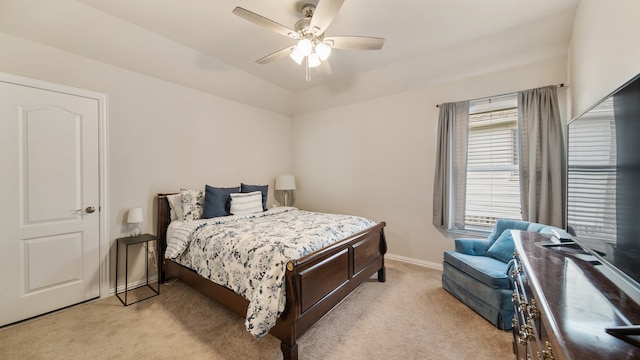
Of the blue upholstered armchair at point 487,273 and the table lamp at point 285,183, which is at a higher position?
the table lamp at point 285,183

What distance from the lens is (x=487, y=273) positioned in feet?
6.86

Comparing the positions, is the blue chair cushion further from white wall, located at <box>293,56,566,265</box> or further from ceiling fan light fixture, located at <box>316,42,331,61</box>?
ceiling fan light fixture, located at <box>316,42,331,61</box>

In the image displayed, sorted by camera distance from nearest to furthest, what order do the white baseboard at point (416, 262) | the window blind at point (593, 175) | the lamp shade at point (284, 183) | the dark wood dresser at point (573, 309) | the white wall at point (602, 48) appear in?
the dark wood dresser at point (573, 309) < the window blind at point (593, 175) < the white wall at point (602, 48) < the white baseboard at point (416, 262) < the lamp shade at point (284, 183)

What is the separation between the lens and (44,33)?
7.18 ft

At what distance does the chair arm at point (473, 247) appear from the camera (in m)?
2.58

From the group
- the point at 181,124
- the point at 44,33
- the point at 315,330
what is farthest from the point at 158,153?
the point at 315,330

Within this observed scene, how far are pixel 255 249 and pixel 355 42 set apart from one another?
77.5 inches

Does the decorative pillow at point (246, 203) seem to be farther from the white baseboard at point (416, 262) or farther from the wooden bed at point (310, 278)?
the white baseboard at point (416, 262)

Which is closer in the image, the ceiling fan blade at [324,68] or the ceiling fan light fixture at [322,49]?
the ceiling fan light fixture at [322,49]

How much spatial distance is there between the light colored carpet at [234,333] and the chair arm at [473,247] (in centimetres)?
51

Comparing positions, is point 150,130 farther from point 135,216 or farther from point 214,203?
point 214,203

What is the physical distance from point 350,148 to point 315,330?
2807 mm

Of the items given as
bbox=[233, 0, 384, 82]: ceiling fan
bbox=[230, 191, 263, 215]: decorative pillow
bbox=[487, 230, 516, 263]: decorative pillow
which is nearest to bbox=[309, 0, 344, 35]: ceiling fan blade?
bbox=[233, 0, 384, 82]: ceiling fan

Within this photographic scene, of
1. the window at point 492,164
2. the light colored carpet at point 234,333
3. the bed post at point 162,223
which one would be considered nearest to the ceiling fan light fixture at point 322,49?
the window at point 492,164
